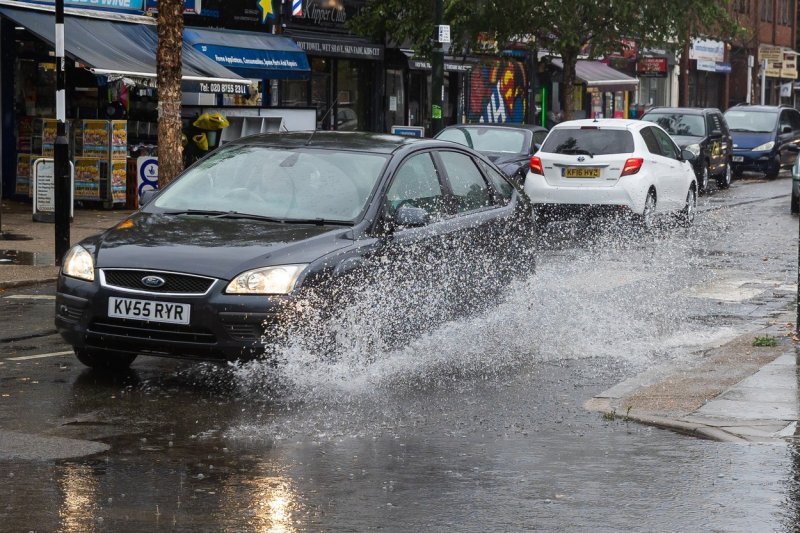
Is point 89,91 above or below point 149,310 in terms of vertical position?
above

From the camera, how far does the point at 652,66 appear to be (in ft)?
167

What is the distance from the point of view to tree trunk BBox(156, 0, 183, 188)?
1783 cm

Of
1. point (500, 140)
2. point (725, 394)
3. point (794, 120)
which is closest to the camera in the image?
point (725, 394)

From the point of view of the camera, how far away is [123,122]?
2191cm

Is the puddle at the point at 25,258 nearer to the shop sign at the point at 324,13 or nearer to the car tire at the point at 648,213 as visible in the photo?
the car tire at the point at 648,213

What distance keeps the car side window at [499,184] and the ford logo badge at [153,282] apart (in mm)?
3307

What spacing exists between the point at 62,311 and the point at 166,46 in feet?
33.0

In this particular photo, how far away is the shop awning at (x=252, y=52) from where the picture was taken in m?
26.5

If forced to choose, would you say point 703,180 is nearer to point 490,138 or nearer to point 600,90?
point 490,138

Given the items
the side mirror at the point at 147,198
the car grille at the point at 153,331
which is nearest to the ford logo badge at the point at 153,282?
the car grille at the point at 153,331

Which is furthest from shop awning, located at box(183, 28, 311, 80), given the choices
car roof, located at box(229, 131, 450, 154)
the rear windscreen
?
car roof, located at box(229, 131, 450, 154)

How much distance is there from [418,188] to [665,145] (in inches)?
478

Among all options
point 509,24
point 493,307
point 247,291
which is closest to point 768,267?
point 493,307

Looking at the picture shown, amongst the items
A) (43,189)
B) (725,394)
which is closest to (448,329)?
(725,394)
